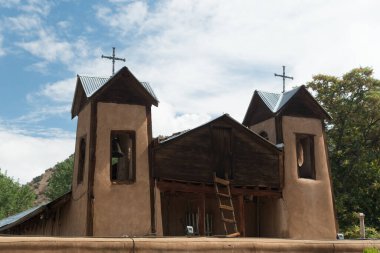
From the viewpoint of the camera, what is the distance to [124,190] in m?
19.6

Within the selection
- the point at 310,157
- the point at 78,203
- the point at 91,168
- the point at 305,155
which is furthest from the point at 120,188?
the point at 305,155

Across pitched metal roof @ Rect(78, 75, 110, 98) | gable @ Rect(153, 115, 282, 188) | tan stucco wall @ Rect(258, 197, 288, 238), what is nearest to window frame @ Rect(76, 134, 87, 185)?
pitched metal roof @ Rect(78, 75, 110, 98)

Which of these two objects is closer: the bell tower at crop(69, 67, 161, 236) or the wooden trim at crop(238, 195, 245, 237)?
the bell tower at crop(69, 67, 161, 236)

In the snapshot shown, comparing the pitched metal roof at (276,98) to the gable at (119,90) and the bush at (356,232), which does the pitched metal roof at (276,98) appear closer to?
the gable at (119,90)

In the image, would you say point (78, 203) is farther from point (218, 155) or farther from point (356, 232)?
point (356, 232)

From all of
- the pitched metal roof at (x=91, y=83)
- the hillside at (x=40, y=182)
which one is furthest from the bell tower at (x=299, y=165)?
the hillside at (x=40, y=182)

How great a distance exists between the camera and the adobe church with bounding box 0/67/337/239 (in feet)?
64.4

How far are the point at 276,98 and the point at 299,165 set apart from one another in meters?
3.68

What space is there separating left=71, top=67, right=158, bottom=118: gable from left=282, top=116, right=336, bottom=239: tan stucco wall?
7.07 m

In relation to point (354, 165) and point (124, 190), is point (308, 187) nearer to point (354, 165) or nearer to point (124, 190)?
point (124, 190)

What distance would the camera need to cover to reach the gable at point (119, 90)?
20.6 m

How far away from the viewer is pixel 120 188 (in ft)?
64.4

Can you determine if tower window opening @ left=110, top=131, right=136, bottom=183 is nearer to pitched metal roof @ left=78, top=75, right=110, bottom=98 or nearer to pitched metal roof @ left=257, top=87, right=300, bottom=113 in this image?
pitched metal roof @ left=78, top=75, right=110, bottom=98

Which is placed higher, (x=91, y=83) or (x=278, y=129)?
(x=91, y=83)
